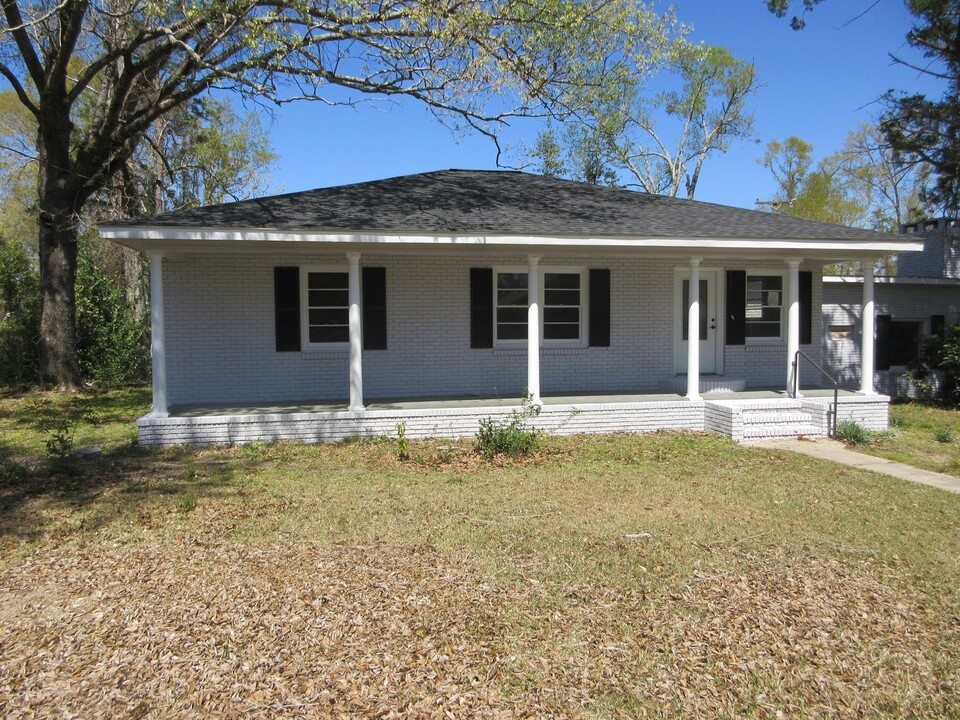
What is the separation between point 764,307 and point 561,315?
13.2 feet

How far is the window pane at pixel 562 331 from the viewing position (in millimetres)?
12219

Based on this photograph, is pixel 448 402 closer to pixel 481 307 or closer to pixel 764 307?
pixel 481 307

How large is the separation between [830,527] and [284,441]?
6937mm

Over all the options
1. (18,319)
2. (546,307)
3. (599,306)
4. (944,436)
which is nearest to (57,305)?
(18,319)

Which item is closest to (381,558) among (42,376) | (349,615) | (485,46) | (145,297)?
(349,615)

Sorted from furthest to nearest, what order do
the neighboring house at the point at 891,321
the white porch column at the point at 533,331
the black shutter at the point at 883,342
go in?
the black shutter at the point at 883,342
the neighboring house at the point at 891,321
the white porch column at the point at 533,331

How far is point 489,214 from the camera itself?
10.6 meters

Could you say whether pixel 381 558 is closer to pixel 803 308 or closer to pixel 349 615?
pixel 349 615

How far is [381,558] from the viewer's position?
5.08m

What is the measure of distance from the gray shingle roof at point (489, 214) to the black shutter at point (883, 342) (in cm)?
449

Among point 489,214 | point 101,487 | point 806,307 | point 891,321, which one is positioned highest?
point 489,214

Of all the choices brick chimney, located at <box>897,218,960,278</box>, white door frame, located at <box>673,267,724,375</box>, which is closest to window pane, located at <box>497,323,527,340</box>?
white door frame, located at <box>673,267,724,375</box>

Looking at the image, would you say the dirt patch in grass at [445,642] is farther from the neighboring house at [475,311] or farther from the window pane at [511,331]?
the window pane at [511,331]

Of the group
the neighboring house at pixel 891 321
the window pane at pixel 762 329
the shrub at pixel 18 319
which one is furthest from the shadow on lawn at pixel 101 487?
the neighboring house at pixel 891 321
